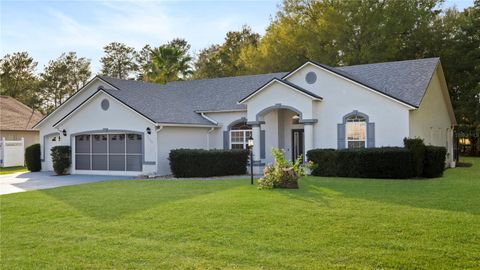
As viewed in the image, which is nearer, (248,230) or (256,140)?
(248,230)

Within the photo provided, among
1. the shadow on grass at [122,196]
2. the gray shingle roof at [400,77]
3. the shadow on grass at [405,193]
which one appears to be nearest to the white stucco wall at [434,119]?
the gray shingle roof at [400,77]

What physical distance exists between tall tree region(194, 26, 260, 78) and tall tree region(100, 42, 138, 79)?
1068 centimetres

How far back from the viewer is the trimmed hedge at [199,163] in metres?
20.8

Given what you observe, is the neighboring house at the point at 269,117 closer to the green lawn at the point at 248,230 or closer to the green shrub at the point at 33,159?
the green shrub at the point at 33,159

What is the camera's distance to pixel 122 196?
13297 millimetres

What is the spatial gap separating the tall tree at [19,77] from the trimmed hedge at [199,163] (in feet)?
137

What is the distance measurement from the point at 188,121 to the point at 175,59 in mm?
18566

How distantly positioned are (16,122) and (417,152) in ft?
92.1

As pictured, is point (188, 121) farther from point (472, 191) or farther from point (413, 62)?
point (472, 191)

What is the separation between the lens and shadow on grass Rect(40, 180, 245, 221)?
10.9 m

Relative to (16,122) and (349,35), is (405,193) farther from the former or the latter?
(16,122)

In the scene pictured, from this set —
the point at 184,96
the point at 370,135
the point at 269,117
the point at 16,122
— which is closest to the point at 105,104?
the point at 184,96

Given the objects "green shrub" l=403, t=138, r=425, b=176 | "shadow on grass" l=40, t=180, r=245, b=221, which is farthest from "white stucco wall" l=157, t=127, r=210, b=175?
"green shrub" l=403, t=138, r=425, b=176

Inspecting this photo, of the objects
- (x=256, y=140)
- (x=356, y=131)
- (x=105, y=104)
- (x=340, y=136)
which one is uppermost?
(x=105, y=104)
